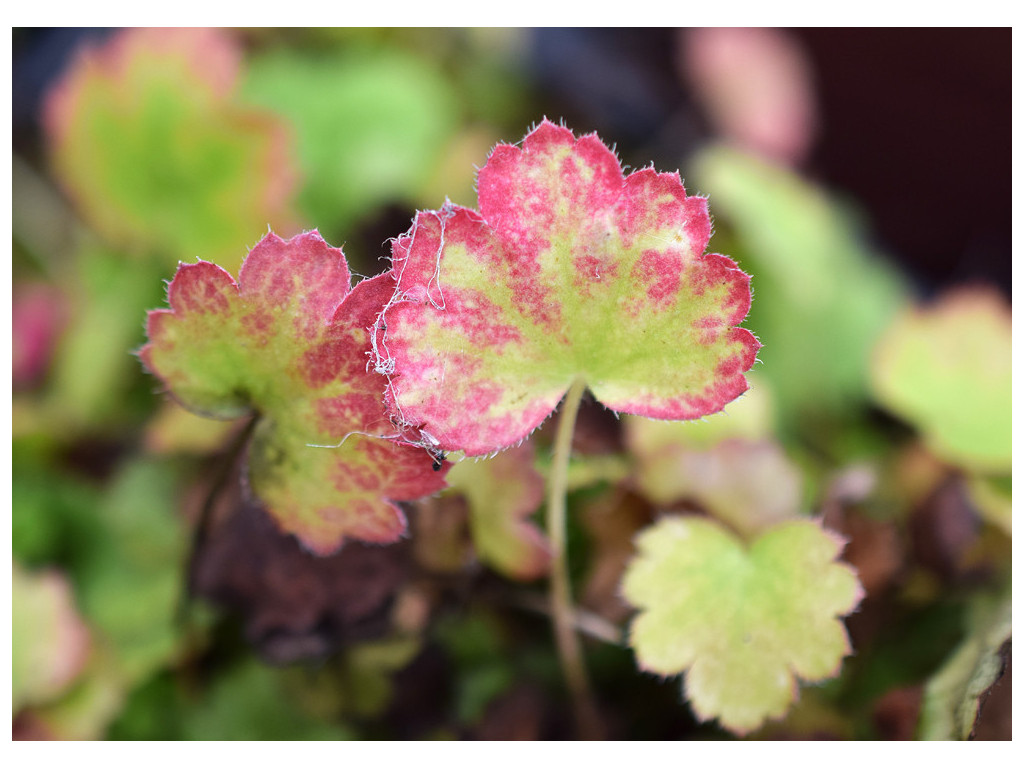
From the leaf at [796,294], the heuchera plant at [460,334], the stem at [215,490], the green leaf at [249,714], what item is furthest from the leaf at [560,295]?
the leaf at [796,294]

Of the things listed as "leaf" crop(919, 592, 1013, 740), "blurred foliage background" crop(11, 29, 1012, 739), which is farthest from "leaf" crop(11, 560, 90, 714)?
"leaf" crop(919, 592, 1013, 740)

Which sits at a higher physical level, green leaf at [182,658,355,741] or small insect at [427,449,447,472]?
small insect at [427,449,447,472]

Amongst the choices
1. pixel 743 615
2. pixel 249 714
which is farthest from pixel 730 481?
pixel 249 714

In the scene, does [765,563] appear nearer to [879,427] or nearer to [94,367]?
[879,427]

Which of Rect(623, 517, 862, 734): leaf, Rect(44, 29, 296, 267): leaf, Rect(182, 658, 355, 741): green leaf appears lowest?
Rect(182, 658, 355, 741): green leaf

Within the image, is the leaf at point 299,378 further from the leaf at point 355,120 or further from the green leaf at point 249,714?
the leaf at point 355,120

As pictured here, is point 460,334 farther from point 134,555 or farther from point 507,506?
point 134,555

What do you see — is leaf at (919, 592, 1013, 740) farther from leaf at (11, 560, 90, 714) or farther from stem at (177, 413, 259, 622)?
leaf at (11, 560, 90, 714)
